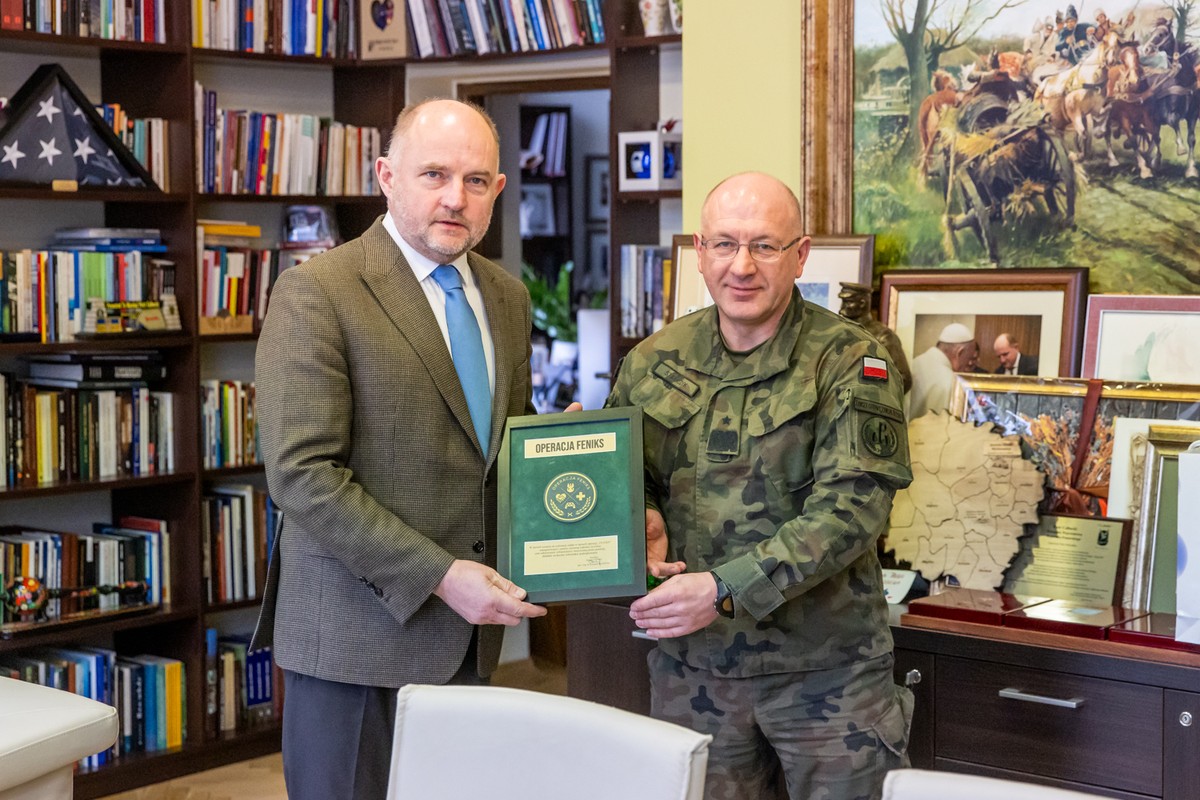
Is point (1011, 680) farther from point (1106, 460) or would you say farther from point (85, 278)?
point (85, 278)

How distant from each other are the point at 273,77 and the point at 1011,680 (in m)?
3.45

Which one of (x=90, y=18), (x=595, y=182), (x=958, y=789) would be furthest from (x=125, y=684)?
(x=595, y=182)

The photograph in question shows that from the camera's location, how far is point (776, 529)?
7.50ft

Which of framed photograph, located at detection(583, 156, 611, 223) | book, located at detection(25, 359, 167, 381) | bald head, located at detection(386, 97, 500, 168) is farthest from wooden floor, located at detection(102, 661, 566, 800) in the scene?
framed photograph, located at detection(583, 156, 611, 223)

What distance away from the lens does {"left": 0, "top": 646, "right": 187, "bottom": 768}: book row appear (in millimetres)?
4234

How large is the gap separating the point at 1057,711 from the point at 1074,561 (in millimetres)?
351

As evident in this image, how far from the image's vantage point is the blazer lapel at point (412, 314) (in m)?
2.31

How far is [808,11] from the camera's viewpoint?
3.34 metres

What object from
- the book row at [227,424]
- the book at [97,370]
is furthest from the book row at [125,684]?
the book at [97,370]

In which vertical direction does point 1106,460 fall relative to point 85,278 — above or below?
below

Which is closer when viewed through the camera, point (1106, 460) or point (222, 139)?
point (1106, 460)

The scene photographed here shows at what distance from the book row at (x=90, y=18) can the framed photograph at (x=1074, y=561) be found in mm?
3106

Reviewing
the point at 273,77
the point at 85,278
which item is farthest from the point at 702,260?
the point at 273,77

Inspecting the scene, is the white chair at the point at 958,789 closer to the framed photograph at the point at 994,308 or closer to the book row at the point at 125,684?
the framed photograph at the point at 994,308
